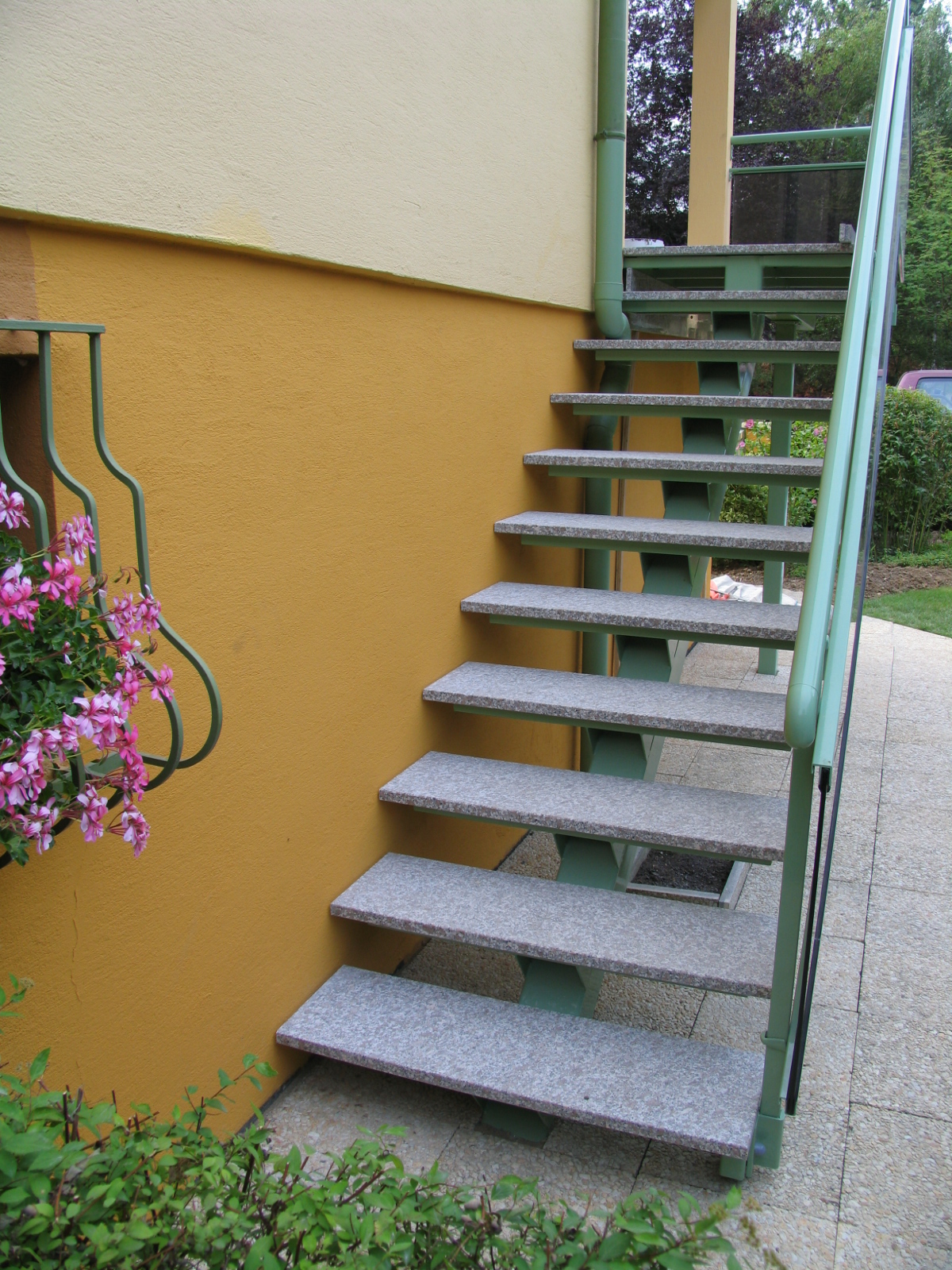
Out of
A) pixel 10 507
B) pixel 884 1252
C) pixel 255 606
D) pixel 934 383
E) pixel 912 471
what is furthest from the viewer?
pixel 934 383

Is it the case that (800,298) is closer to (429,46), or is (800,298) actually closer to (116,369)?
(429,46)

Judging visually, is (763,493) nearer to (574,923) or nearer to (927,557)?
(927,557)

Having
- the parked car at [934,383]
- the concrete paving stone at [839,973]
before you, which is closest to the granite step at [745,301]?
the concrete paving stone at [839,973]

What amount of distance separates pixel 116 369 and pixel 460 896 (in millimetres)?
1495

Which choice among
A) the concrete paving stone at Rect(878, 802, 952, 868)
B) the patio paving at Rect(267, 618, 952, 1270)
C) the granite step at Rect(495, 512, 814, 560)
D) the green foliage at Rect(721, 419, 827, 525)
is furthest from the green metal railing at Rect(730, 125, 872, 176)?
the green foliage at Rect(721, 419, 827, 525)

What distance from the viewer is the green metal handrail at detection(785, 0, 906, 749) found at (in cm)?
178

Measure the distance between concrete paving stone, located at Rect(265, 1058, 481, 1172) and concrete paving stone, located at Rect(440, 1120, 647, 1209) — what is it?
0.06 meters

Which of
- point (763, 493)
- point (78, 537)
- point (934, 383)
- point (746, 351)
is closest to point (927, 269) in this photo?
point (934, 383)

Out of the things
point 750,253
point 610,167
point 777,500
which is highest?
point 610,167

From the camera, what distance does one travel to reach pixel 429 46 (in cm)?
291

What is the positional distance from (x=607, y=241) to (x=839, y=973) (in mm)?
2929

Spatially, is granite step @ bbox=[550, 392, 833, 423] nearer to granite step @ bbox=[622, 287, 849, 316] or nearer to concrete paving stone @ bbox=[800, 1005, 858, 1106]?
granite step @ bbox=[622, 287, 849, 316]

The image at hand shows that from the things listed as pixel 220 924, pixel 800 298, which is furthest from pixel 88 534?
pixel 800 298

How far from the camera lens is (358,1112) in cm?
242
